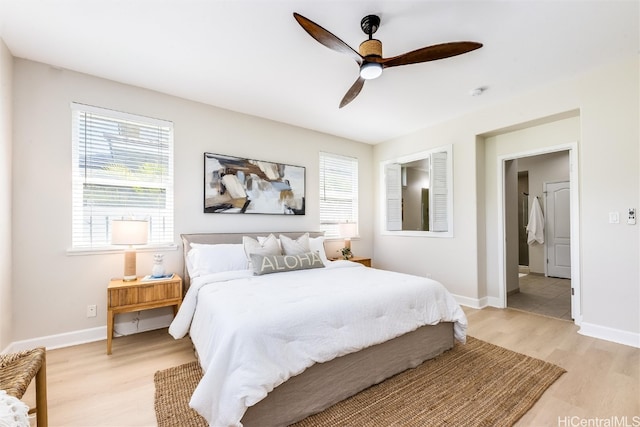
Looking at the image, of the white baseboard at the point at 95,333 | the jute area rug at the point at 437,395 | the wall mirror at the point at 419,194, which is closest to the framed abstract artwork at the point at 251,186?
the white baseboard at the point at 95,333

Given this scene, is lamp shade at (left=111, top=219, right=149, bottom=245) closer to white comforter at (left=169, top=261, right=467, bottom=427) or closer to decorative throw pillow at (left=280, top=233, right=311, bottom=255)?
white comforter at (left=169, top=261, right=467, bottom=427)

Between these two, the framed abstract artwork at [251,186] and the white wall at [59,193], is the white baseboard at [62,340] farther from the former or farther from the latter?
the framed abstract artwork at [251,186]

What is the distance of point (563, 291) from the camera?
4.71m

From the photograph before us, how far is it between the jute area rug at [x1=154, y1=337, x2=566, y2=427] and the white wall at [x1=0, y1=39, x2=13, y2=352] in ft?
4.89

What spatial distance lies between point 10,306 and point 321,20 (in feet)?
11.8

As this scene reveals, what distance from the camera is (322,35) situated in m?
1.83

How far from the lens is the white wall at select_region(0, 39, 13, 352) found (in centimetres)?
231

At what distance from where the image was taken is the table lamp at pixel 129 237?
2664 millimetres

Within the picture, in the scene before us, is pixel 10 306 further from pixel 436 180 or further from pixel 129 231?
pixel 436 180

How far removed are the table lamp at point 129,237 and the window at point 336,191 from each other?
261 centimetres

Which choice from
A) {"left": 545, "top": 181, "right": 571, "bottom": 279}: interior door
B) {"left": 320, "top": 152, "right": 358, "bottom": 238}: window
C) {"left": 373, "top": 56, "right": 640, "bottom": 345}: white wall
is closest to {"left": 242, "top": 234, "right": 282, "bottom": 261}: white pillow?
{"left": 320, "top": 152, "right": 358, "bottom": 238}: window

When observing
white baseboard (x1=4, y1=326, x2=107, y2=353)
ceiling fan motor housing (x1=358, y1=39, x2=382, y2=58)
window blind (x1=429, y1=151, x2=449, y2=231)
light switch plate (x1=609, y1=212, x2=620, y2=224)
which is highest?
ceiling fan motor housing (x1=358, y1=39, x2=382, y2=58)

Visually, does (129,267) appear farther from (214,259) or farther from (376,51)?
(376,51)

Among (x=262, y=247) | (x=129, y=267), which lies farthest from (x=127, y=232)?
(x=262, y=247)
